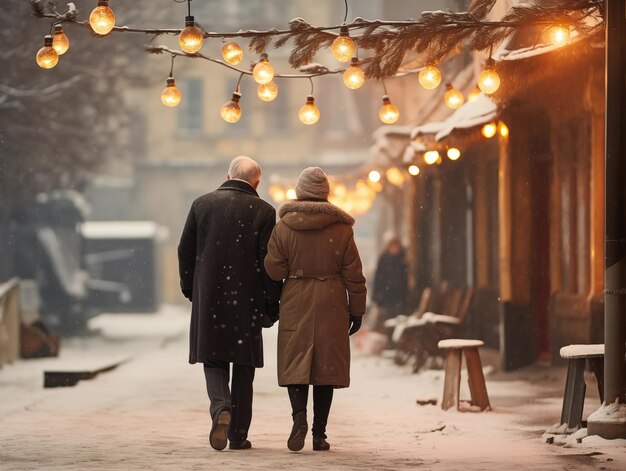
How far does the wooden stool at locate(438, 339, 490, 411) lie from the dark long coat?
12.2 ft

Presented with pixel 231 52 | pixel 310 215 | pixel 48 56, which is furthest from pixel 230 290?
pixel 231 52

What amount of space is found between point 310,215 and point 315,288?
0.52 meters

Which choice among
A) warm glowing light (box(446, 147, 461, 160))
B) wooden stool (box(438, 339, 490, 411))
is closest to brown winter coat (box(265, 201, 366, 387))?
wooden stool (box(438, 339, 490, 411))

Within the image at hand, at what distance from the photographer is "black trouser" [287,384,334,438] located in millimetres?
10242

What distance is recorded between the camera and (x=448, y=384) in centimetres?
1410

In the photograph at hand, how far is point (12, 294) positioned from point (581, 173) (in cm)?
1043

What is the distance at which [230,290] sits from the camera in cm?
1049

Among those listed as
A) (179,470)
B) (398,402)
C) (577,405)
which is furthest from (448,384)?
(179,470)

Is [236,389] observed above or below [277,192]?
below

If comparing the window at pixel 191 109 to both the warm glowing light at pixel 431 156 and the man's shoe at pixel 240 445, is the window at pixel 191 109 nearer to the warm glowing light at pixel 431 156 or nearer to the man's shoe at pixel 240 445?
the warm glowing light at pixel 431 156

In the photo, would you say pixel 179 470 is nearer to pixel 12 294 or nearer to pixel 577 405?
pixel 577 405

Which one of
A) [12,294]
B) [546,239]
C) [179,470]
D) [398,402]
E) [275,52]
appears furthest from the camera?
[275,52]

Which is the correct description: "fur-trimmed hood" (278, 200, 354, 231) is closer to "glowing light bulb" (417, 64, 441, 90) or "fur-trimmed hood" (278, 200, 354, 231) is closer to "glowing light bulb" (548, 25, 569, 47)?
"glowing light bulb" (548, 25, 569, 47)

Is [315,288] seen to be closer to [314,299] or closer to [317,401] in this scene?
[314,299]
